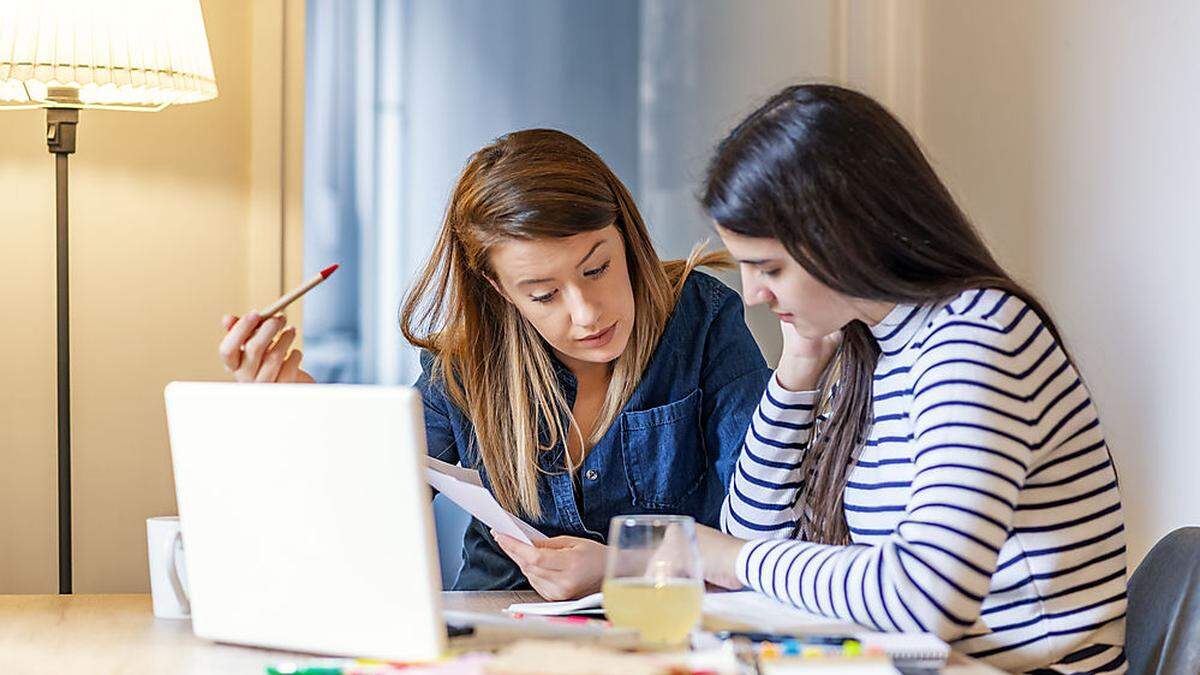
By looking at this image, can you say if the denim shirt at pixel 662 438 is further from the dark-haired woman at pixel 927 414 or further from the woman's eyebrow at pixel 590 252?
the dark-haired woman at pixel 927 414

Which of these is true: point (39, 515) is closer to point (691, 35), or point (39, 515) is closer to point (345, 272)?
point (345, 272)

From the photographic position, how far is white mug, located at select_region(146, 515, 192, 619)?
120 centimetres

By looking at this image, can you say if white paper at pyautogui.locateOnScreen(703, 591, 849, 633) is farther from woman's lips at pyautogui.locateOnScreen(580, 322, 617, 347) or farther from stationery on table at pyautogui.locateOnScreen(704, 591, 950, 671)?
woman's lips at pyautogui.locateOnScreen(580, 322, 617, 347)

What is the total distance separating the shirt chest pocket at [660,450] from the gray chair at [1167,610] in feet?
1.87

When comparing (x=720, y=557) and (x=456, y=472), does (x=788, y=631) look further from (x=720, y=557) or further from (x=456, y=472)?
(x=456, y=472)

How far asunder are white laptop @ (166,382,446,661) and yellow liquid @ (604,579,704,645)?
13cm

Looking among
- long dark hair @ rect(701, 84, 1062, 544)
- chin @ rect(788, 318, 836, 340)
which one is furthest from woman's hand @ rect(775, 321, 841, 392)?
long dark hair @ rect(701, 84, 1062, 544)

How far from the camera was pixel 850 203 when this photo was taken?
1.14m

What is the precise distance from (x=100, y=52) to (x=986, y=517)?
133 cm

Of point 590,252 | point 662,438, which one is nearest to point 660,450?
point 662,438

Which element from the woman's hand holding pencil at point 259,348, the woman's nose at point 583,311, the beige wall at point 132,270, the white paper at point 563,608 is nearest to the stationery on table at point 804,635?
the white paper at point 563,608

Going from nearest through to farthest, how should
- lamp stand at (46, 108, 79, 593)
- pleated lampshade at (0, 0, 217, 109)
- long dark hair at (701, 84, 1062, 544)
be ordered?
1. long dark hair at (701, 84, 1062, 544)
2. pleated lampshade at (0, 0, 217, 109)
3. lamp stand at (46, 108, 79, 593)

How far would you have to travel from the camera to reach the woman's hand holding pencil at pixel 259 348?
1.44 m

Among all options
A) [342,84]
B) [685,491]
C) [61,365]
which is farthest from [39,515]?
[685,491]
